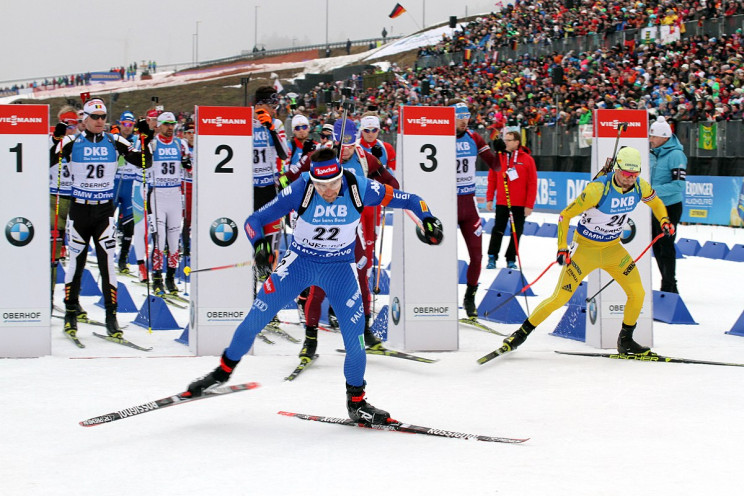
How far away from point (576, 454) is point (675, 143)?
25.4 feet

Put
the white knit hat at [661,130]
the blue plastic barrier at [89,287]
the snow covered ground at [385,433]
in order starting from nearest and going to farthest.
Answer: the snow covered ground at [385,433] < the white knit hat at [661,130] < the blue plastic barrier at [89,287]

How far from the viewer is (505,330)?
10.1 m

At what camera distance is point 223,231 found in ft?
27.9

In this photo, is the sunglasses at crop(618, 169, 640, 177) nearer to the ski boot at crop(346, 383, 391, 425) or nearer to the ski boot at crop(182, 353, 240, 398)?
the ski boot at crop(346, 383, 391, 425)

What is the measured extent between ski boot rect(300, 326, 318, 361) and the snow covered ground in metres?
0.15

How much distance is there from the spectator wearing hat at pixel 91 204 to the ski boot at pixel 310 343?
212cm

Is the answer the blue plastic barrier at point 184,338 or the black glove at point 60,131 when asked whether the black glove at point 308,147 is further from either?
the black glove at point 60,131

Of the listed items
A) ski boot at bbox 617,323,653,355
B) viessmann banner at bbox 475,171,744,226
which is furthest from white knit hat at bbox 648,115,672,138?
viessmann banner at bbox 475,171,744,226

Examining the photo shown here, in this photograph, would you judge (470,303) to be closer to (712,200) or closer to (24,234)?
(24,234)

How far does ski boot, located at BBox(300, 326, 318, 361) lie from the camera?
8.16 metres

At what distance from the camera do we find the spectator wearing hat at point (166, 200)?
12211mm

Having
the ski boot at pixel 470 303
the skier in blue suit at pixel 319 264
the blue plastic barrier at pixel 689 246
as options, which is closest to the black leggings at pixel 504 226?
the blue plastic barrier at pixel 689 246

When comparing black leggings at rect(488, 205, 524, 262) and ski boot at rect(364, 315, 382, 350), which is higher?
black leggings at rect(488, 205, 524, 262)

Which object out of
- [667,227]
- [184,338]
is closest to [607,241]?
[667,227]
